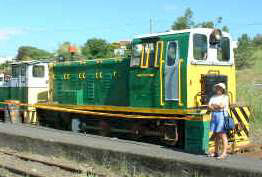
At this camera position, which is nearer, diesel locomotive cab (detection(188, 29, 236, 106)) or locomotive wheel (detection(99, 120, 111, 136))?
diesel locomotive cab (detection(188, 29, 236, 106))

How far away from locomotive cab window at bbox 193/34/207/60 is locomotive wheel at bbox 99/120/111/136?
349 centimetres

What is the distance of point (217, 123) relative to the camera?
8.20 meters

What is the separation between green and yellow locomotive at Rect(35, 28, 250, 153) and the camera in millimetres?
9461

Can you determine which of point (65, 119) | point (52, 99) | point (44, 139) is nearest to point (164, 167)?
point (44, 139)

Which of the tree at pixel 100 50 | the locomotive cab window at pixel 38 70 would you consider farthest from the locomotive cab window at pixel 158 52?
the tree at pixel 100 50

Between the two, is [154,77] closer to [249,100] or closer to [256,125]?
[256,125]

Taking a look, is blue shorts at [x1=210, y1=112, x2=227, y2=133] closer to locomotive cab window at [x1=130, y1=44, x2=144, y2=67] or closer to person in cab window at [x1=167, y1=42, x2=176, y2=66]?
person in cab window at [x1=167, y1=42, x2=176, y2=66]

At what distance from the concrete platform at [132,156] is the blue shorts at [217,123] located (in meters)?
0.57

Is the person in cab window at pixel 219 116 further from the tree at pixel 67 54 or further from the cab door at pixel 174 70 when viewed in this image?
the tree at pixel 67 54

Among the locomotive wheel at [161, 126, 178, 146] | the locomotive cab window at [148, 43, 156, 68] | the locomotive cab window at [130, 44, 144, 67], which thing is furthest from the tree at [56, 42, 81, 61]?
the locomotive wheel at [161, 126, 178, 146]

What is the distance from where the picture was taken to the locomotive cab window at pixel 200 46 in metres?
9.68

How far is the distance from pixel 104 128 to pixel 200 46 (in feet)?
12.5

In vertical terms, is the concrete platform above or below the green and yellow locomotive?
below

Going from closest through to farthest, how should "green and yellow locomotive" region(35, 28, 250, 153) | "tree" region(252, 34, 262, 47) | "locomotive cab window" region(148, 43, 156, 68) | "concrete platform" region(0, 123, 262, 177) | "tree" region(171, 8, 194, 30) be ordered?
"concrete platform" region(0, 123, 262, 177)
"green and yellow locomotive" region(35, 28, 250, 153)
"locomotive cab window" region(148, 43, 156, 68)
"tree" region(171, 8, 194, 30)
"tree" region(252, 34, 262, 47)
